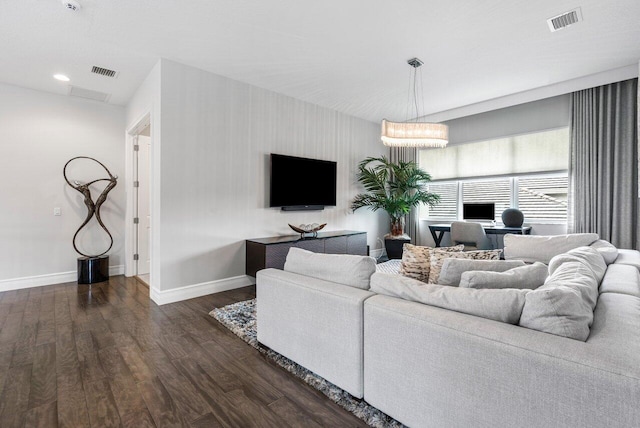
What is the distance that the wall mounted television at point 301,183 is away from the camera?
445 cm

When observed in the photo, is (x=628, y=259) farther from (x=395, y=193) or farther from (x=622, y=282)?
(x=395, y=193)

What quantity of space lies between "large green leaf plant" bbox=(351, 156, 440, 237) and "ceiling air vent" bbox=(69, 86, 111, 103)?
4.24 m

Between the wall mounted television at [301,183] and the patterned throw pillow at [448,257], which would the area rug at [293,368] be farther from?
the wall mounted television at [301,183]

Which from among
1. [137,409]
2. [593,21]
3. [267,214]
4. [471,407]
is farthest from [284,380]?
[593,21]

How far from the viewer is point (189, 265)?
Result: 3.63 meters

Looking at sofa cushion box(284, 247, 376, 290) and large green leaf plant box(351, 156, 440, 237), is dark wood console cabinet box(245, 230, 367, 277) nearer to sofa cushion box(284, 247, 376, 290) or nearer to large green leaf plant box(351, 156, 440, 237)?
large green leaf plant box(351, 156, 440, 237)

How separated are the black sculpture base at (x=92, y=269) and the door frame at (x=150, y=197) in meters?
0.33

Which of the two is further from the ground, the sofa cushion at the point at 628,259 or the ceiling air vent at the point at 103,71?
the ceiling air vent at the point at 103,71

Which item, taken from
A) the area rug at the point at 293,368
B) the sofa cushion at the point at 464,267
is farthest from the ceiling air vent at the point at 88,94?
the sofa cushion at the point at 464,267

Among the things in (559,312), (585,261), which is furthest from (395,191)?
(559,312)

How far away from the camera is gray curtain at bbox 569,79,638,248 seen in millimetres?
3936

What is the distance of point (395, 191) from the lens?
6.00 metres

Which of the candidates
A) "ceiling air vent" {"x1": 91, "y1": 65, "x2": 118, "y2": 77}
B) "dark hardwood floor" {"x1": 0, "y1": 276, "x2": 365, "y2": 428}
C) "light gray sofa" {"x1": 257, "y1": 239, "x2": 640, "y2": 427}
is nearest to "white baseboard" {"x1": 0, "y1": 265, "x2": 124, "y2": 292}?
"dark hardwood floor" {"x1": 0, "y1": 276, "x2": 365, "y2": 428}

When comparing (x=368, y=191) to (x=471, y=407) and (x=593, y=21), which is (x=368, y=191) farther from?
(x=471, y=407)
